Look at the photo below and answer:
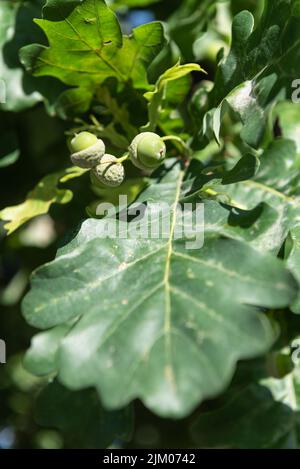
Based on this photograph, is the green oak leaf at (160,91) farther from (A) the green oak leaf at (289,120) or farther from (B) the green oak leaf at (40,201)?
(A) the green oak leaf at (289,120)

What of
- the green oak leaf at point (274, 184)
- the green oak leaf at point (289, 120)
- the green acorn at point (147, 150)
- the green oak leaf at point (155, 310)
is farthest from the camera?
the green oak leaf at point (289, 120)

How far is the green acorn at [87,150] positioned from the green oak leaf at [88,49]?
0.24 metres

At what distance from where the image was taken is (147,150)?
1.45 meters

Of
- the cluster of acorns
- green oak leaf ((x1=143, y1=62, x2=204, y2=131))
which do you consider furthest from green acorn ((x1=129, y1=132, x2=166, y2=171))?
green oak leaf ((x1=143, y1=62, x2=204, y2=131))

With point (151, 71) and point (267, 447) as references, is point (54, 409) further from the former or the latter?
point (151, 71)

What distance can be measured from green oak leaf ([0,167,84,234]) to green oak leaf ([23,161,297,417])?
246 millimetres

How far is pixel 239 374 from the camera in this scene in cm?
181

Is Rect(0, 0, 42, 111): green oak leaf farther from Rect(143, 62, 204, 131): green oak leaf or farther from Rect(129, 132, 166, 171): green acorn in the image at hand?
Rect(129, 132, 166, 171): green acorn

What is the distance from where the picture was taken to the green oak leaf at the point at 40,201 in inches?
66.3

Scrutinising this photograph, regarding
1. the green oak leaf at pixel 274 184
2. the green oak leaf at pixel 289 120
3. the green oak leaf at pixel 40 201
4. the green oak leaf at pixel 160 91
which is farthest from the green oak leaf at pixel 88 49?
the green oak leaf at pixel 289 120

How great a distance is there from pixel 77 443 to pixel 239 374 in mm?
449

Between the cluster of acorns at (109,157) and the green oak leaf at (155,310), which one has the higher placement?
the cluster of acorns at (109,157)

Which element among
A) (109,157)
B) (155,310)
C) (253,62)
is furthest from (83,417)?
(253,62)

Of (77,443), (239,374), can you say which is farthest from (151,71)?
(77,443)
